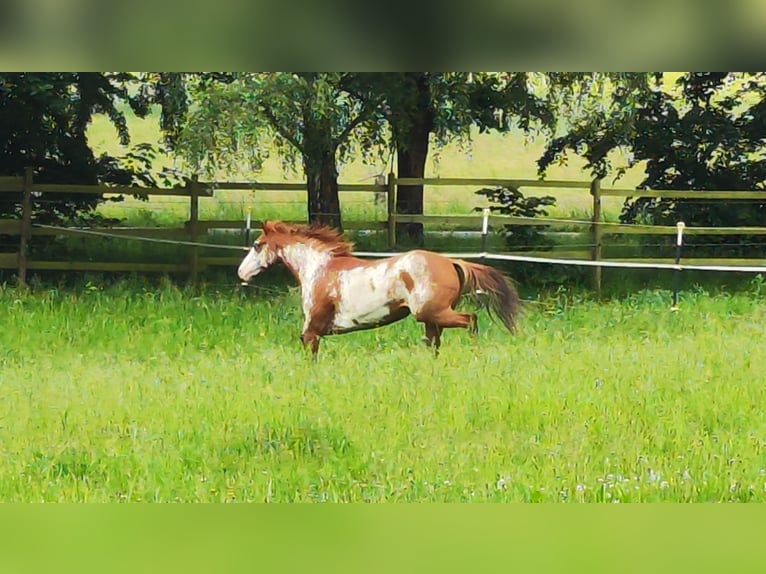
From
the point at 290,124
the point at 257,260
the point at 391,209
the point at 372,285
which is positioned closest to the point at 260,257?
the point at 257,260

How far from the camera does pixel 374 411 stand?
509 centimetres

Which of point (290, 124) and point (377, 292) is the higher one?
point (290, 124)

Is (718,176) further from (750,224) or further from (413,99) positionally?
(413,99)

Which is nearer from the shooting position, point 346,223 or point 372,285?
point 372,285

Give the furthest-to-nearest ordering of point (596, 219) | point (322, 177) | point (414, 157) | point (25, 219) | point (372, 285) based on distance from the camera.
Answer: point (596, 219), point (25, 219), point (414, 157), point (322, 177), point (372, 285)

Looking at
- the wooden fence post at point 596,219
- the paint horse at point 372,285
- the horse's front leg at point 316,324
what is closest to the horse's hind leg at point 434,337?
the paint horse at point 372,285

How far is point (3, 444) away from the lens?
5.01 m

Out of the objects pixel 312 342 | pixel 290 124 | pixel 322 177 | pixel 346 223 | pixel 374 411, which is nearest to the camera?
pixel 374 411

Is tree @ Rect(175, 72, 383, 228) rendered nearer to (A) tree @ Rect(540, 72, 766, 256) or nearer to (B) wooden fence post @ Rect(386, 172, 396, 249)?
(B) wooden fence post @ Rect(386, 172, 396, 249)

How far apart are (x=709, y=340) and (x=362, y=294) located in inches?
84.1

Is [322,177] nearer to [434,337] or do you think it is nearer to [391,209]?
[391,209]

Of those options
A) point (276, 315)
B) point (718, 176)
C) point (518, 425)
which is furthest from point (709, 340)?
point (718, 176)

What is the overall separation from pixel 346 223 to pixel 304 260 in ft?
6.78

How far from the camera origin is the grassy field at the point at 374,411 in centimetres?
457
